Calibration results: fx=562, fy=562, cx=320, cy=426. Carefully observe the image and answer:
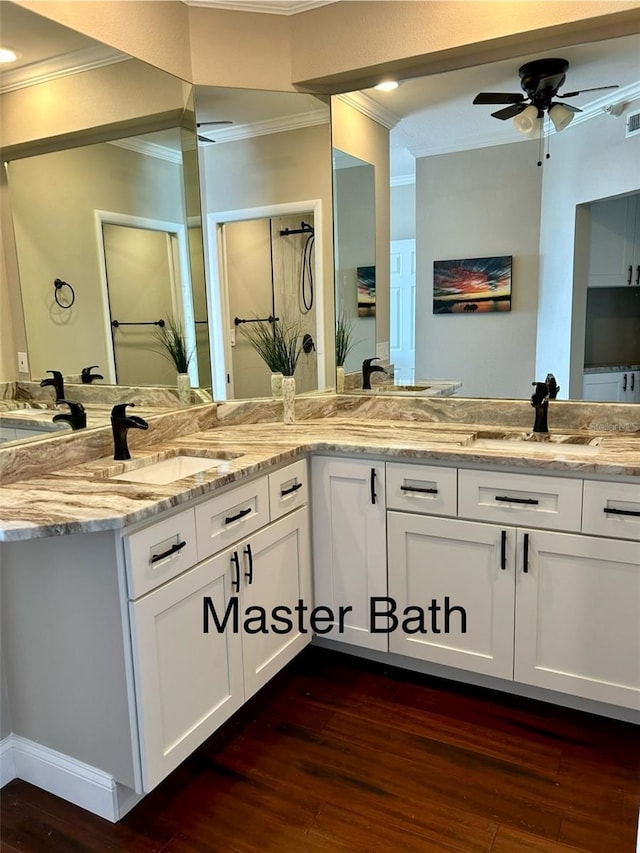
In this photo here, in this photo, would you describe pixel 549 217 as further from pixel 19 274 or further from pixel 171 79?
pixel 19 274

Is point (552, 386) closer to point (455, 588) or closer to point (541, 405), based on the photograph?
point (541, 405)

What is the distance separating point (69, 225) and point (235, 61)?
1090 millimetres

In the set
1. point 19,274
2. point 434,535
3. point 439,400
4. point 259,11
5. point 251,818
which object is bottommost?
point 251,818

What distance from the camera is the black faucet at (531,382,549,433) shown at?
2.20 m

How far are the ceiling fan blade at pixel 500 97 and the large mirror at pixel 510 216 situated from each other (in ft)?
0.12

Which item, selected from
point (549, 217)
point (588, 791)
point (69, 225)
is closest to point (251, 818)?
point (588, 791)

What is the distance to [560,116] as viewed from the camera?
87.7 inches

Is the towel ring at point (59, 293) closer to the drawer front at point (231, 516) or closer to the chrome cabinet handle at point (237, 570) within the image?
the drawer front at point (231, 516)

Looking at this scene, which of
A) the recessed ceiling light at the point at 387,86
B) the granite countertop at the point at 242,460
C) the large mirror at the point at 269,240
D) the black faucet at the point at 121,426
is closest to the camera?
the granite countertop at the point at 242,460

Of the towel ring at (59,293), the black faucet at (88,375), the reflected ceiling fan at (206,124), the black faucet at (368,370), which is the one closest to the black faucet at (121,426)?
the black faucet at (88,375)

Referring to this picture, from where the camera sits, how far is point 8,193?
173 cm

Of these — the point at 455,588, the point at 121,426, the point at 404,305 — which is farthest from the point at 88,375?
the point at 455,588

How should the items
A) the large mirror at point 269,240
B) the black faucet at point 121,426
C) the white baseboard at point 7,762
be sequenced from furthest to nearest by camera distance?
the large mirror at point 269,240 < the black faucet at point 121,426 < the white baseboard at point 7,762

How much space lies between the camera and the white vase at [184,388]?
2479mm
